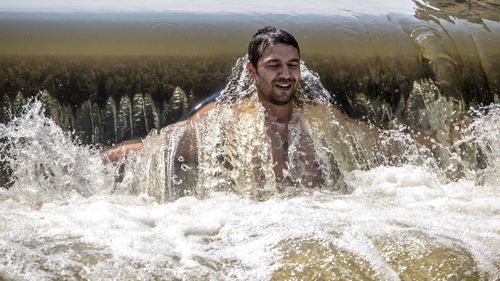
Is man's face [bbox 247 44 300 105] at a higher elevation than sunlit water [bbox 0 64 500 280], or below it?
higher

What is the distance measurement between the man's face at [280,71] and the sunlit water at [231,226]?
56 centimetres

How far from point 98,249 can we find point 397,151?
249cm

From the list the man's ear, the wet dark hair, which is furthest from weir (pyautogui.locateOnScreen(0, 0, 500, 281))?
the wet dark hair

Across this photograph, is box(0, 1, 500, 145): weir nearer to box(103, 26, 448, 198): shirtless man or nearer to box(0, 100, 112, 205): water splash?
box(0, 100, 112, 205): water splash

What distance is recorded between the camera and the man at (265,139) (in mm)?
4977

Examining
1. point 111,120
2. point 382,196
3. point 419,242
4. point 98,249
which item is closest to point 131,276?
point 98,249

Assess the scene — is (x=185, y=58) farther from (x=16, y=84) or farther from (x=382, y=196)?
(x=382, y=196)

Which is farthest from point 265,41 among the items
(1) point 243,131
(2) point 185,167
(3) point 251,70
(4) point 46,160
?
(4) point 46,160

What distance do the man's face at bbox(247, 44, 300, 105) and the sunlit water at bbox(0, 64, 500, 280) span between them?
1.84 ft

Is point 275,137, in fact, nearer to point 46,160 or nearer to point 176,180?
point 176,180

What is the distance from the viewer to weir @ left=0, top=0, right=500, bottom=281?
3639 millimetres

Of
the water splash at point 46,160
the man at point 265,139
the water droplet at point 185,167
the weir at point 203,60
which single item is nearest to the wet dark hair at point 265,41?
the man at point 265,139

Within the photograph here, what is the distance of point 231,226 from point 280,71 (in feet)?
4.97

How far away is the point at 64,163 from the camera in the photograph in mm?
5047
